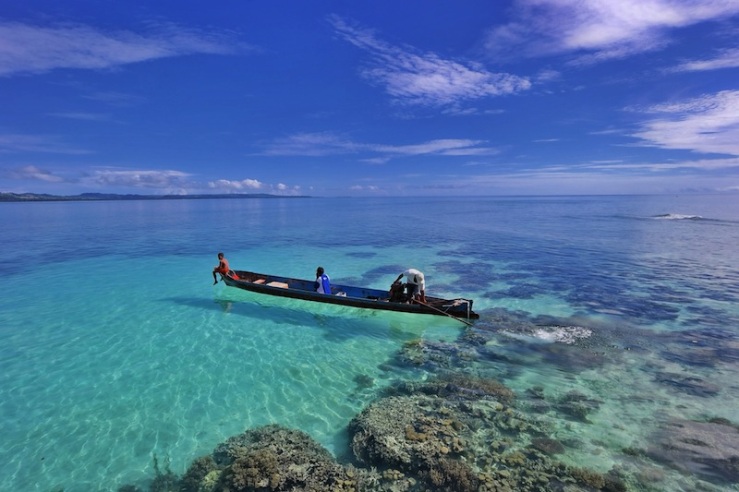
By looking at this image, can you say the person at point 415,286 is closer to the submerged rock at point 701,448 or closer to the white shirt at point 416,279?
the white shirt at point 416,279

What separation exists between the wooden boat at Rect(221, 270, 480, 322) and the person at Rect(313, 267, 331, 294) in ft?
0.97

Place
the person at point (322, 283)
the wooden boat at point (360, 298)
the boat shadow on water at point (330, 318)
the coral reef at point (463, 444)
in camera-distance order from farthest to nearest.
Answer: the person at point (322, 283) → the boat shadow on water at point (330, 318) → the wooden boat at point (360, 298) → the coral reef at point (463, 444)

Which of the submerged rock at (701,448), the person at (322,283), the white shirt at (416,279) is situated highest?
the white shirt at (416,279)

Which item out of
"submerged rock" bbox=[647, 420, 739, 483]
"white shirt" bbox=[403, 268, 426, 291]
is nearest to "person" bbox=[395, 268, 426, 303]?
"white shirt" bbox=[403, 268, 426, 291]

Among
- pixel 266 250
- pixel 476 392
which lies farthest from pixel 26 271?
pixel 476 392

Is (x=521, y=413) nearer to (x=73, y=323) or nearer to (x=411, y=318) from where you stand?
(x=411, y=318)

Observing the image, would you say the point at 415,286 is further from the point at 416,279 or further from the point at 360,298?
the point at 360,298

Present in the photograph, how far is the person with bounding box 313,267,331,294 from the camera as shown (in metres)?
16.8

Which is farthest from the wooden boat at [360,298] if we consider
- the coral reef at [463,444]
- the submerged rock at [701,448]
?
the submerged rock at [701,448]

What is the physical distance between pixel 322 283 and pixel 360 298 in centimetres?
211

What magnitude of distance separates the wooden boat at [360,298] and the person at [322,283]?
294 millimetres

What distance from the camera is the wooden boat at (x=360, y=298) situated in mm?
14664

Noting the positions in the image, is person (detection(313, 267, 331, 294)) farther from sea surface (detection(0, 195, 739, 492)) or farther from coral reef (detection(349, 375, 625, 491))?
coral reef (detection(349, 375, 625, 491))

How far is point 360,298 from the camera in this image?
15.8 m
